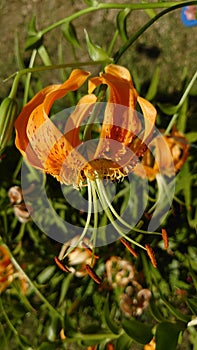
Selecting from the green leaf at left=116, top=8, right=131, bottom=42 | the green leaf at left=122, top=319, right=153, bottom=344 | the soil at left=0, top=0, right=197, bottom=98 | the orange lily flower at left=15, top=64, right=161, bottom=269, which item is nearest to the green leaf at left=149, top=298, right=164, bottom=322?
the green leaf at left=122, top=319, right=153, bottom=344

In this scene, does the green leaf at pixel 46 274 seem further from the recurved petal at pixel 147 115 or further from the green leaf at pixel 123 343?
the recurved petal at pixel 147 115

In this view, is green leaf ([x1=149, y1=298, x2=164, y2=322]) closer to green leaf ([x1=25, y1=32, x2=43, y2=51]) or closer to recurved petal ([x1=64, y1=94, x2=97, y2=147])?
recurved petal ([x1=64, y1=94, x2=97, y2=147])

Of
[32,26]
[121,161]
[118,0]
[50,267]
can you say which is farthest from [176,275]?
[118,0]

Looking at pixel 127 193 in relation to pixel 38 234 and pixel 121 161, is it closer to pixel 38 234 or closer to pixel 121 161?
pixel 38 234

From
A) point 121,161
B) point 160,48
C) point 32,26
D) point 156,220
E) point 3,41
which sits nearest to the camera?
point 121,161

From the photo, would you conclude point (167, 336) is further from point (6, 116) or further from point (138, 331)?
point (6, 116)

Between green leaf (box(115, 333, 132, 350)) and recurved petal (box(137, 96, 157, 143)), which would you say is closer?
recurved petal (box(137, 96, 157, 143))

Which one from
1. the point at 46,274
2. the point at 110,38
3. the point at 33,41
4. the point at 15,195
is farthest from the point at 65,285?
the point at 110,38
